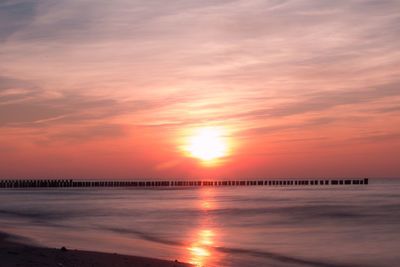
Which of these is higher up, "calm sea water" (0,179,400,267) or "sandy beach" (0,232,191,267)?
"sandy beach" (0,232,191,267)

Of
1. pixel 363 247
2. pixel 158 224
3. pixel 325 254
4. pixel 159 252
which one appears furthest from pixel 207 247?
pixel 158 224

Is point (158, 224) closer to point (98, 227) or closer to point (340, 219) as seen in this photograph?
point (98, 227)

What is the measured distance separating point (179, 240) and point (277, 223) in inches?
398

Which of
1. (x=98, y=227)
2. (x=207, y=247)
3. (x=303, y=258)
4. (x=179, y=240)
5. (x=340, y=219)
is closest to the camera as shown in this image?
(x=303, y=258)

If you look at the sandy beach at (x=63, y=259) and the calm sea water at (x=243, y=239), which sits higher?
the sandy beach at (x=63, y=259)

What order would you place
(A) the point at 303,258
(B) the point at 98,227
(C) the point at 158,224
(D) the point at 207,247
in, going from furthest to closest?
1. (C) the point at 158,224
2. (B) the point at 98,227
3. (D) the point at 207,247
4. (A) the point at 303,258

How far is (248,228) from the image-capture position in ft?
93.2

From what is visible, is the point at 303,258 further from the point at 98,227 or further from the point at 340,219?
the point at 340,219

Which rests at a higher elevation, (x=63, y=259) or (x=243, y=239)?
(x=63, y=259)

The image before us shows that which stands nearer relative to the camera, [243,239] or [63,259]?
[63,259]

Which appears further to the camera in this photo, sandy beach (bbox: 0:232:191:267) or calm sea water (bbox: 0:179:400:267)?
calm sea water (bbox: 0:179:400:267)

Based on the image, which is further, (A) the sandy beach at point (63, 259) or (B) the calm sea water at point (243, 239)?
(B) the calm sea water at point (243, 239)

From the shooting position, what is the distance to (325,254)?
62.7ft

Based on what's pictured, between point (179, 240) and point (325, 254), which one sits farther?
point (179, 240)
